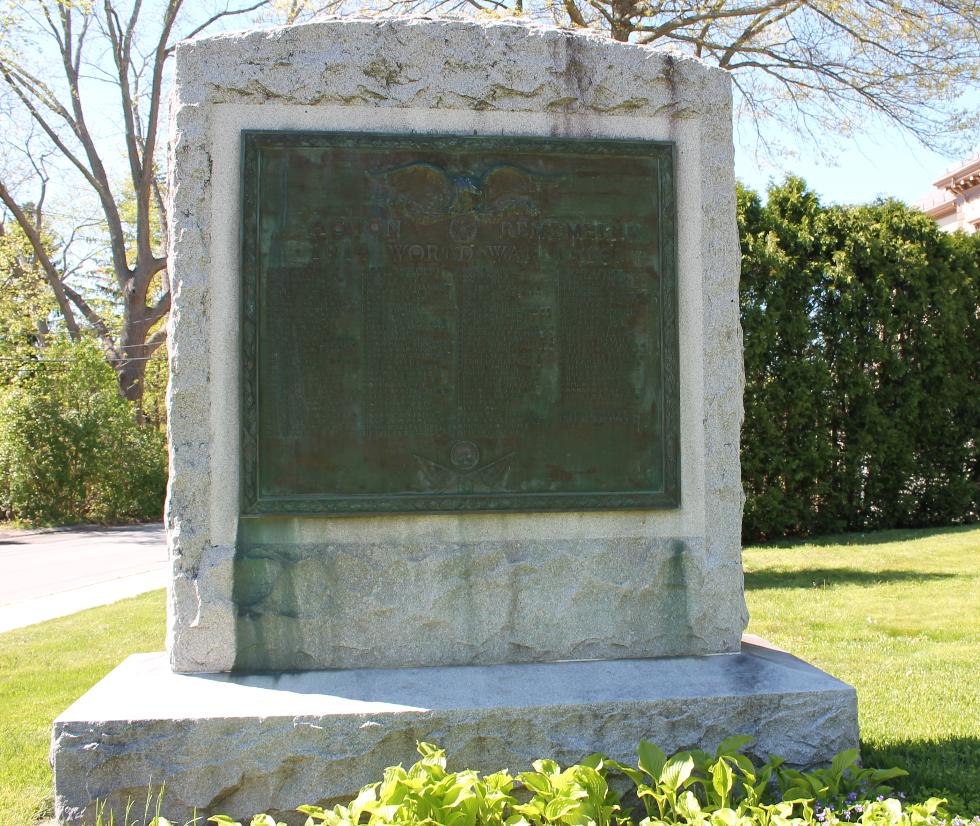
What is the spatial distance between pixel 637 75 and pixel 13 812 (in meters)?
3.85

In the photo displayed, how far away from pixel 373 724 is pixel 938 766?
2285mm

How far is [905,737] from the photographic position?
4.04 metres

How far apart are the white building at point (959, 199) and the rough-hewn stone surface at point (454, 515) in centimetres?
2887

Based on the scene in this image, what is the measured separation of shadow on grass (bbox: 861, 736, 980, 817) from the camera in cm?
329

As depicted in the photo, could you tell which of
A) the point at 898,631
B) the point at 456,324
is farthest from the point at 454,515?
the point at 898,631

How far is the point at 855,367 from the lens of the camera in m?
11.3

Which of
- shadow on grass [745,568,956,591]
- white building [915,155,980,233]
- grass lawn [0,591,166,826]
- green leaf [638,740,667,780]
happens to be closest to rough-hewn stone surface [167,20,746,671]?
green leaf [638,740,667,780]

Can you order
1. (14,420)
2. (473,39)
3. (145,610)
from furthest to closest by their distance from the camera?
1. (14,420)
2. (145,610)
3. (473,39)

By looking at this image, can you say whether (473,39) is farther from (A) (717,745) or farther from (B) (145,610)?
(B) (145,610)

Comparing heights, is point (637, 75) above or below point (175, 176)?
above

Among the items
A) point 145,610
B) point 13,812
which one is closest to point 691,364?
point 13,812

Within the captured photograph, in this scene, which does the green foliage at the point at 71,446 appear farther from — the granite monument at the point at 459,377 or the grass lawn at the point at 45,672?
the granite monument at the point at 459,377

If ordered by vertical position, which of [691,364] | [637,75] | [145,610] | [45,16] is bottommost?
[145,610]

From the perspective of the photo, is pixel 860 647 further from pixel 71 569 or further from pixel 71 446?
pixel 71 446
